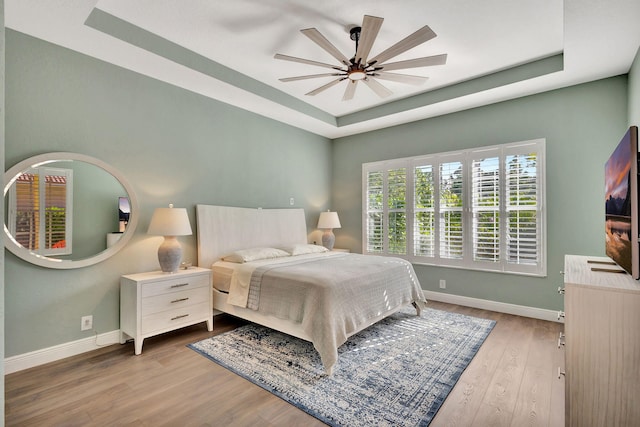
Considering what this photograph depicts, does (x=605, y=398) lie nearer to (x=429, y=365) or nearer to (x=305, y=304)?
(x=429, y=365)

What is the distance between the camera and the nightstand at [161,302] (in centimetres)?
282

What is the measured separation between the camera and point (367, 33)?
2.22 m

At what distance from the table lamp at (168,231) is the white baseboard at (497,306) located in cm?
342

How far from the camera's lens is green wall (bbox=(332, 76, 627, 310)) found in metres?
3.37

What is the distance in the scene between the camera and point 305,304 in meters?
2.63

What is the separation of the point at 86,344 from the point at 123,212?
1.23 meters

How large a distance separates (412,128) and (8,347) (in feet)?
16.8

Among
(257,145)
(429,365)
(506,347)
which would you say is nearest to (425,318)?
(506,347)

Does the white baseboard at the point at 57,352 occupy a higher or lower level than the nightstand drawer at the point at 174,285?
Result: lower

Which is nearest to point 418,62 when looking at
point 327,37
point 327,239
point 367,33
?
point 367,33

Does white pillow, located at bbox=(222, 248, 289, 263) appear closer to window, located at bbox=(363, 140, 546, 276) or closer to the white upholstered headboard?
the white upholstered headboard

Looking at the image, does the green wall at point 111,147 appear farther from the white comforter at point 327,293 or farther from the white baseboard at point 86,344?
the white comforter at point 327,293

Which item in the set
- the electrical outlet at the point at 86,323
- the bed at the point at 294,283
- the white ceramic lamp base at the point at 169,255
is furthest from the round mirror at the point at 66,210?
the bed at the point at 294,283

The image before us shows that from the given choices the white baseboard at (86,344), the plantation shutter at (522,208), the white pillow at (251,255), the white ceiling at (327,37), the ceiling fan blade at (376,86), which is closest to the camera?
the white ceiling at (327,37)
